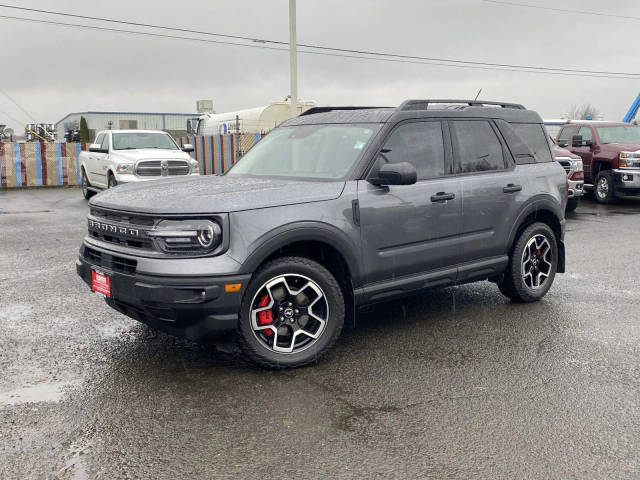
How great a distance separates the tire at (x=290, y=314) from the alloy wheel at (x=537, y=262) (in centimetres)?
238

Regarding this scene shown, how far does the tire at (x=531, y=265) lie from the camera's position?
5930mm

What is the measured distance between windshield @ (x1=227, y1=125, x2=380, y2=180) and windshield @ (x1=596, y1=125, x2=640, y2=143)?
42.6 ft

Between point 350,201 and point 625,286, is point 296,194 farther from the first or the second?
point 625,286

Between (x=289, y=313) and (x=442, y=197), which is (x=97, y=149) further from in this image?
(x=289, y=313)

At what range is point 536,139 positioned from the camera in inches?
248

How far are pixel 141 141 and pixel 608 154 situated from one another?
11657mm

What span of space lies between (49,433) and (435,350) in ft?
9.04

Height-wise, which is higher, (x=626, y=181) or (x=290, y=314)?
(x=626, y=181)

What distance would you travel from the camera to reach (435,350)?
15.9 feet

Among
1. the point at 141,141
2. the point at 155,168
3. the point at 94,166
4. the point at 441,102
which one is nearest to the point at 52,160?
the point at 94,166

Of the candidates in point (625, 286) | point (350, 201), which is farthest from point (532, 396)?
Answer: point (625, 286)

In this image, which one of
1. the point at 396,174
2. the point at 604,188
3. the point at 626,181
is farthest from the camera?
the point at 604,188

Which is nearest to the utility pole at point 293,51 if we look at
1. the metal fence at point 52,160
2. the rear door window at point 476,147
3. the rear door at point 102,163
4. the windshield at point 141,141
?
the metal fence at point 52,160

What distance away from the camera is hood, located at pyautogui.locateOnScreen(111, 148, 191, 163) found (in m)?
14.6
